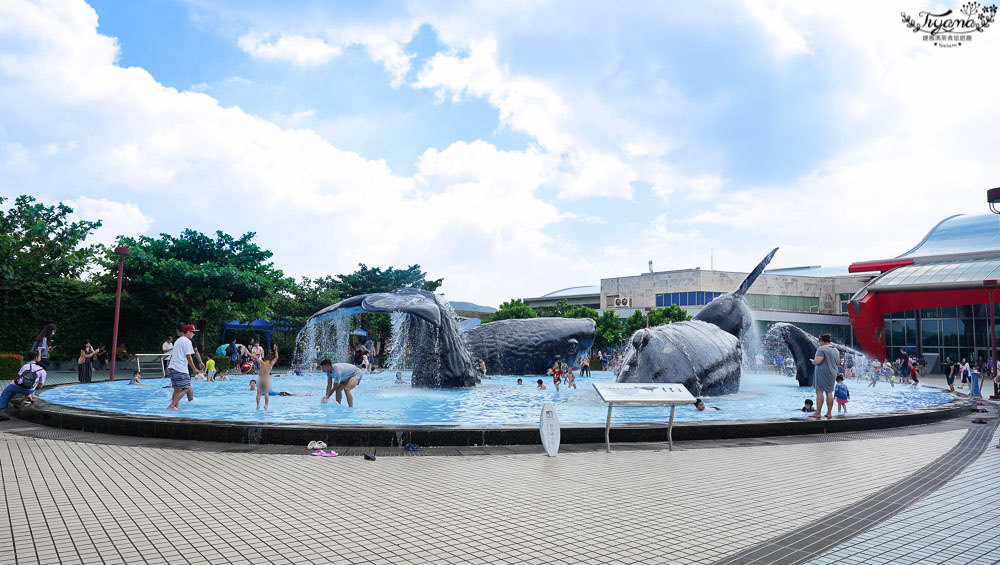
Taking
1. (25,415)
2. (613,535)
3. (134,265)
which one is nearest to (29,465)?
Result: (25,415)

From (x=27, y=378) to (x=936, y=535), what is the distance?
46.3 ft

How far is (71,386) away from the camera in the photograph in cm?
1795

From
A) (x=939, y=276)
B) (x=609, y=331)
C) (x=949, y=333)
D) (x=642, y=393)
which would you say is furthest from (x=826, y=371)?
(x=949, y=333)

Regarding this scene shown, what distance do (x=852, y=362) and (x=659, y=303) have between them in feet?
87.6

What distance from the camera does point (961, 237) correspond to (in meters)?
54.2

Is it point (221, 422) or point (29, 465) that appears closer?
point (29, 465)

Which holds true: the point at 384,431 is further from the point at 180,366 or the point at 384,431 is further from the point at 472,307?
the point at 472,307

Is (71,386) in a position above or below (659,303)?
below

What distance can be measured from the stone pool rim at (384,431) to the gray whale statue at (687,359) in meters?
5.98

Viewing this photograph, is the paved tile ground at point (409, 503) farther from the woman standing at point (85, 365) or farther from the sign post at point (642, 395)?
the woman standing at point (85, 365)

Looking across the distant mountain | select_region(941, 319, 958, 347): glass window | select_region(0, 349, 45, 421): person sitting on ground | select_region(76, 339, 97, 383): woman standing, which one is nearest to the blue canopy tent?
select_region(76, 339, 97, 383): woman standing

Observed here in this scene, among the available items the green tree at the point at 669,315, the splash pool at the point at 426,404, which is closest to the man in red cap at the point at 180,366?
the splash pool at the point at 426,404

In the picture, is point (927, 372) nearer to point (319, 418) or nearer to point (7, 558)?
point (319, 418)

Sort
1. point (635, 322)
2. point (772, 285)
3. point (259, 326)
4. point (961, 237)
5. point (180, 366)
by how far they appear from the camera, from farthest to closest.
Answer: point (772, 285) < point (961, 237) < point (635, 322) < point (259, 326) < point (180, 366)
